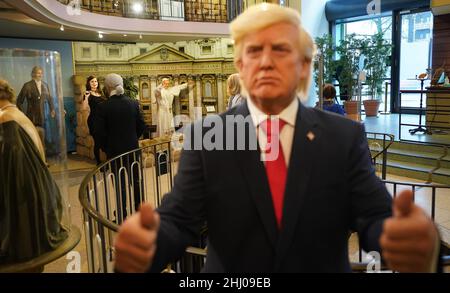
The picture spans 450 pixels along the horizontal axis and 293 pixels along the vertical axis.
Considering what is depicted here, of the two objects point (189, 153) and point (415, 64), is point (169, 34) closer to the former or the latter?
point (415, 64)

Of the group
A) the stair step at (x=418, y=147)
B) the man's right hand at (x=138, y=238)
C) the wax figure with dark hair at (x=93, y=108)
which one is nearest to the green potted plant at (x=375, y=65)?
the stair step at (x=418, y=147)

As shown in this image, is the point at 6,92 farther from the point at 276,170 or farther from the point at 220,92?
the point at 220,92

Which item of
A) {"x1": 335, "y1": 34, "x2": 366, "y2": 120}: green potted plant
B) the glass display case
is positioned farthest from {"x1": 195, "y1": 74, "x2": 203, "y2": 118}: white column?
the glass display case

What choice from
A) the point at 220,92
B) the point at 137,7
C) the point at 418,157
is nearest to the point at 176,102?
the point at 220,92

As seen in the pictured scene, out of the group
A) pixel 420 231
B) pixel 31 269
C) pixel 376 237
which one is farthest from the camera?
pixel 31 269

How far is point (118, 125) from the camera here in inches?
166

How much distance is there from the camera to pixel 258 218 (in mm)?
965

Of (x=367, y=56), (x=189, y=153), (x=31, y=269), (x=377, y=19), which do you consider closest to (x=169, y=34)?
(x=367, y=56)

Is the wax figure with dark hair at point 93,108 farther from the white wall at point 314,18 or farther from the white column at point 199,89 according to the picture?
the white wall at point 314,18

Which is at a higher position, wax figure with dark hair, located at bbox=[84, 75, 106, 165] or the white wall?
the white wall

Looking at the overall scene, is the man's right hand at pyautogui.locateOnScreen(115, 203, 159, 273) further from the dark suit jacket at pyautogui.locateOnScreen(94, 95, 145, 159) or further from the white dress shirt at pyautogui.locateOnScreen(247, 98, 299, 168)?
the dark suit jacket at pyautogui.locateOnScreen(94, 95, 145, 159)

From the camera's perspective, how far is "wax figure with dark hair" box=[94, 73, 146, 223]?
4.14 meters

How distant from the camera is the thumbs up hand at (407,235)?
751 mm

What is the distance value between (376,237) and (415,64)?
10.9m
